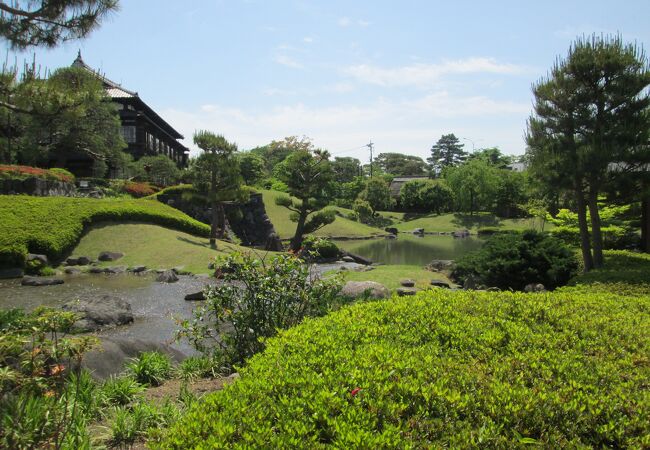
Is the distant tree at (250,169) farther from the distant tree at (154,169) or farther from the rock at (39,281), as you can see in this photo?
the rock at (39,281)

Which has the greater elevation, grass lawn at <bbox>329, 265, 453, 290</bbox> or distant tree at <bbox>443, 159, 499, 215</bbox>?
distant tree at <bbox>443, 159, 499, 215</bbox>

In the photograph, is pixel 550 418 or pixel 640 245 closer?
pixel 550 418

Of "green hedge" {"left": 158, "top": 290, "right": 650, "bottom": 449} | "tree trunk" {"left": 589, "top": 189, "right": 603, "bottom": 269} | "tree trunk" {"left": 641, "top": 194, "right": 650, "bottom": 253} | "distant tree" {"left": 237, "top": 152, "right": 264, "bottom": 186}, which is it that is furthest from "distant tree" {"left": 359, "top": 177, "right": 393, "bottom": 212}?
"green hedge" {"left": 158, "top": 290, "right": 650, "bottom": 449}

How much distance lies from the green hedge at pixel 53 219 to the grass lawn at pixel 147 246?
532mm

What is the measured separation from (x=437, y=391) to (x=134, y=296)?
11553 millimetres

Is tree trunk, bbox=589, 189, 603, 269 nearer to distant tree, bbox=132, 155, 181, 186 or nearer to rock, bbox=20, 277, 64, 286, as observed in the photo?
rock, bbox=20, 277, 64, 286

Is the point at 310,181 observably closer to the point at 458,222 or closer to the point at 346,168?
the point at 458,222

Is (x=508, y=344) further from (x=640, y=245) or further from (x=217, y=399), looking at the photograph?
(x=640, y=245)

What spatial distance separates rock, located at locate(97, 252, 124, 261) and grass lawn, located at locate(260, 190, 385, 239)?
1674 cm

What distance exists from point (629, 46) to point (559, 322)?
411 inches

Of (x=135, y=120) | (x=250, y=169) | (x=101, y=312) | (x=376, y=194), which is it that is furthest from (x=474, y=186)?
(x=101, y=312)

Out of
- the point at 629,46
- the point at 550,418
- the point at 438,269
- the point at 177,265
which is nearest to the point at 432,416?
the point at 550,418

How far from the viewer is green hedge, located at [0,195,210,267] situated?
14922 millimetres

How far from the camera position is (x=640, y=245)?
15820mm
